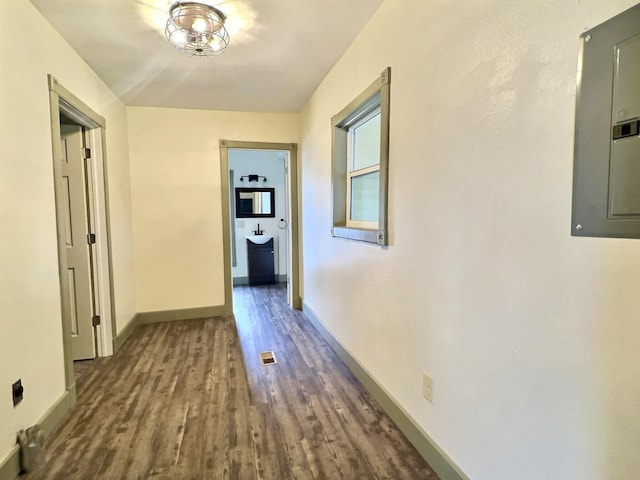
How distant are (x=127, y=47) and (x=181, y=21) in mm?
721

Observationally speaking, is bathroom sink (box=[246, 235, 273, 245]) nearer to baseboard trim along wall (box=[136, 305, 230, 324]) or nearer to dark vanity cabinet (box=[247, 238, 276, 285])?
dark vanity cabinet (box=[247, 238, 276, 285])

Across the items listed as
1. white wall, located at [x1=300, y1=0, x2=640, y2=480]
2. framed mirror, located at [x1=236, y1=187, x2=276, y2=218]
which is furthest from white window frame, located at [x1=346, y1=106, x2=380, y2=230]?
framed mirror, located at [x1=236, y1=187, x2=276, y2=218]

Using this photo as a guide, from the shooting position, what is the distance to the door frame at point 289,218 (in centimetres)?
408

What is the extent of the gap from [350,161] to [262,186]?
3391 millimetres

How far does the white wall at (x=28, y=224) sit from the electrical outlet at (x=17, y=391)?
3 cm

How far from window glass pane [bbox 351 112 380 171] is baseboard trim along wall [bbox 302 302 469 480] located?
1496mm

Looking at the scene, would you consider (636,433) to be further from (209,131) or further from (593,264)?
(209,131)

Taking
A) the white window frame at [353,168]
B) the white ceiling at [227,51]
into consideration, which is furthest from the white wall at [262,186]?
the white window frame at [353,168]

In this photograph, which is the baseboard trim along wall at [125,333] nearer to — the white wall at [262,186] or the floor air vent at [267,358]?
the floor air vent at [267,358]

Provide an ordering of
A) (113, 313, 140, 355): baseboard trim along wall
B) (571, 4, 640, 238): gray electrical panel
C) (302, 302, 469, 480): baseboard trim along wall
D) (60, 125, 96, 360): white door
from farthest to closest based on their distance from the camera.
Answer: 1. (113, 313, 140, 355): baseboard trim along wall
2. (60, 125, 96, 360): white door
3. (302, 302, 469, 480): baseboard trim along wall
4. (571, 4, 640, 238): gray electrical panel

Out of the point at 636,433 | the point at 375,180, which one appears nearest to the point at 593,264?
the point at 636,433

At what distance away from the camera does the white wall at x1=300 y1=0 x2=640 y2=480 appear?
902 mm

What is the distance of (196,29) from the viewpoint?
2.09 metres

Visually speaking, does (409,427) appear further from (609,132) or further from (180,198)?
(180,198)
